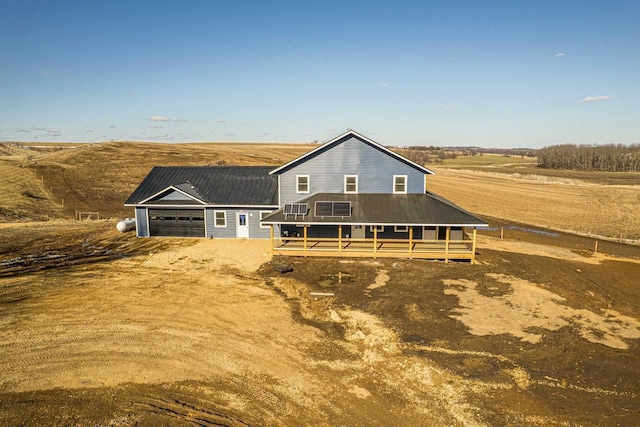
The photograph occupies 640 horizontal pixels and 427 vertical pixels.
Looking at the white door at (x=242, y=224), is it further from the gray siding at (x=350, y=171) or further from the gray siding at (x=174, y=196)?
the gray siding at (x=174, y=196)

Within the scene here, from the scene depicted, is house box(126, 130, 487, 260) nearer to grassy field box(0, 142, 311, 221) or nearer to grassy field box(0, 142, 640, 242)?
grassy field box(0, 142, 311, 221)

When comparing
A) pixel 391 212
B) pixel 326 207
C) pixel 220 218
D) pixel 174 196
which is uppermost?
pixel 174 196

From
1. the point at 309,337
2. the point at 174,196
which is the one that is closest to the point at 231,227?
the point at 174,196

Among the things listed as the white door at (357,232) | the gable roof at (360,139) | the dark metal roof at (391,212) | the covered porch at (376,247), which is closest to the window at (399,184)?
the dark metal roof at (391,212)

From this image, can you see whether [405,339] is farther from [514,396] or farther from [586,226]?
[586,226]

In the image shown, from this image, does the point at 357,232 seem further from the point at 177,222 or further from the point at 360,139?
the point at 177,222

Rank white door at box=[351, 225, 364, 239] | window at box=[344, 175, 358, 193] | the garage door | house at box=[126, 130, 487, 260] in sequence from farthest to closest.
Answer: the garage door < window at box=[344, 175, 358, 193] < white door at box=[351, 225, 364, 239] < house at box=[126, 130, 487, 260]

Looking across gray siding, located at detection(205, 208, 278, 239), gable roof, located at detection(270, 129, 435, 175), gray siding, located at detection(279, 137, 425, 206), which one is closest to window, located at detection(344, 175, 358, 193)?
gray siding, located at detection(279, 137, 425, 206)
